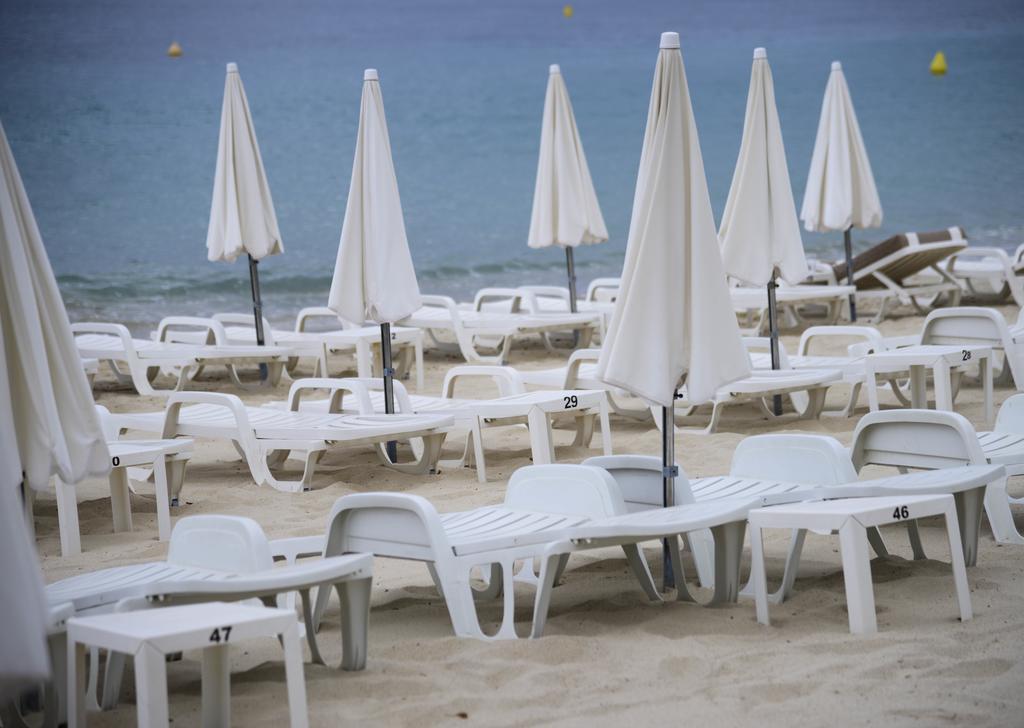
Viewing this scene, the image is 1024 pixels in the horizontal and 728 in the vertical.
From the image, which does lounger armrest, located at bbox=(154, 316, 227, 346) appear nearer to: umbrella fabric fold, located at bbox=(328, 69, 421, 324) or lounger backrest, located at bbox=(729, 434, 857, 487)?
umbrella fabric fold, located at bbox=(328, 69, 421, 324)

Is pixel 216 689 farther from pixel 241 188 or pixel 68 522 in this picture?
pixel 241 188

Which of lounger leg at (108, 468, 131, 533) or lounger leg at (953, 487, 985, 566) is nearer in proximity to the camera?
lounger leg at (953, 487, 985, 566)

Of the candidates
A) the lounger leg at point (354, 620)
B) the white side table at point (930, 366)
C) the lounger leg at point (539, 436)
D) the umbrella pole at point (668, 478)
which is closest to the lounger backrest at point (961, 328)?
the white side table at point (930, 366)

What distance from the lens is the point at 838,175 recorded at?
36.7ft

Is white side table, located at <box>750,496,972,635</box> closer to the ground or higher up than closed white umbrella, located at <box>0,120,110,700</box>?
closer to the ground

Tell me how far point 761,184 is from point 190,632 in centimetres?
465

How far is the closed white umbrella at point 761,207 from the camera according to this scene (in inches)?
257

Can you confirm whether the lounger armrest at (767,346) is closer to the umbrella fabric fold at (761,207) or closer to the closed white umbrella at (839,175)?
the umbrella fabric fold at (761,207)

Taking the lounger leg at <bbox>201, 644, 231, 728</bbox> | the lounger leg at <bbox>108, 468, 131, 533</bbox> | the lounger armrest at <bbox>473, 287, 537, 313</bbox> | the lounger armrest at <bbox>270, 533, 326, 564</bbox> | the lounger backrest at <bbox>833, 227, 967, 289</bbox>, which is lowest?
the lounger leg at <bbox>108, 468, 131, 533</bbox>

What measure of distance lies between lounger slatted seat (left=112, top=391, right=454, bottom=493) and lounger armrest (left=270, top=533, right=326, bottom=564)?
1.96m

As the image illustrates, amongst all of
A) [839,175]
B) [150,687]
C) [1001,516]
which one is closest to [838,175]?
[839,175]

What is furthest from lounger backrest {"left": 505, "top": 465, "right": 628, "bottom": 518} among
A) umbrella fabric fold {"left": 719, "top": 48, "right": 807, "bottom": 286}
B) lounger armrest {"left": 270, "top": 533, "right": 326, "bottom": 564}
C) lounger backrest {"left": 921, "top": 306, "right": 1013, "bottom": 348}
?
lounger backrest {"left": 921, "top": 306, "right": 1013, "bottom": 348}

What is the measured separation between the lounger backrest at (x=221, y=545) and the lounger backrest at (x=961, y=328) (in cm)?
465

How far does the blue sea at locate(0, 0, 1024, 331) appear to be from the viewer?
62.1 ft
